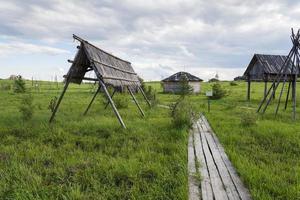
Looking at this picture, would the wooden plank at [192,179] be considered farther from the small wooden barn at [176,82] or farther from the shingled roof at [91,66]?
the small wooden barn at [176,82]

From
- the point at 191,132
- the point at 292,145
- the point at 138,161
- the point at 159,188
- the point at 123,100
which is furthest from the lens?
the point at 123,100

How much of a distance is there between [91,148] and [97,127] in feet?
8.33

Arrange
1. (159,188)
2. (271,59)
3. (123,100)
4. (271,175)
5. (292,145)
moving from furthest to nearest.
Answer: (271,59)
(123,100)
(292,145)
(271,175)
(159,188)

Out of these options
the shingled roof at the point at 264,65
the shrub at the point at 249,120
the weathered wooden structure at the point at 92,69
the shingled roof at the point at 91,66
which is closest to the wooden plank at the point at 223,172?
the shrub at the point at 249,120

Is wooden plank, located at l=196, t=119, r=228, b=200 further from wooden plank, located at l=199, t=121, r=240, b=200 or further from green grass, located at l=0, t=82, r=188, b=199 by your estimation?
green grass, located at l=0, t=82, r=188, b=199

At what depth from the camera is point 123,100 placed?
16.6 meters

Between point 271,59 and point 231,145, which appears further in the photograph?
point 271,59

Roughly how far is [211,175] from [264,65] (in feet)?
69.2

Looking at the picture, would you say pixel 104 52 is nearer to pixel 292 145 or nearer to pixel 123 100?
pixel 123 100

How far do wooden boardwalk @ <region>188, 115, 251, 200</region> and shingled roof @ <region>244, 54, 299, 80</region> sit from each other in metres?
17.9

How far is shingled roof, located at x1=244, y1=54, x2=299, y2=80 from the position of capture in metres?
22.3

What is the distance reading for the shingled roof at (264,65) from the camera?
22272 mm

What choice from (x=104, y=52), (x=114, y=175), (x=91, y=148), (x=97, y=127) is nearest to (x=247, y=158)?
(x=114, y=175)

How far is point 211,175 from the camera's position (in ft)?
15.4
